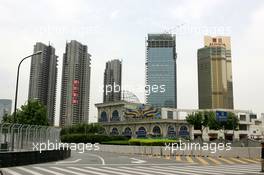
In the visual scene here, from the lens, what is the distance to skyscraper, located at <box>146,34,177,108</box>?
145 metres

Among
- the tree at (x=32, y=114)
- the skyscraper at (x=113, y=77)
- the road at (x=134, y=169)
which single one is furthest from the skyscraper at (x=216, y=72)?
the road at (x=134, y=169)

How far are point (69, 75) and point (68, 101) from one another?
7.83m

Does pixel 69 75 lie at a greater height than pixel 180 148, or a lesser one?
greater

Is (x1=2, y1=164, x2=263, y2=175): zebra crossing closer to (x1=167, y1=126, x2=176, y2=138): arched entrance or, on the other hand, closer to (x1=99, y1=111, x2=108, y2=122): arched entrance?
(x1=167, y1=126, x2=176, y2=138): arched entrance

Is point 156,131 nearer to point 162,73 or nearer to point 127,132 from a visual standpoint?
point 127,132

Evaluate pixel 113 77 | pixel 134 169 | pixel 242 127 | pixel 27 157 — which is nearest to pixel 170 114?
pixel 242 127

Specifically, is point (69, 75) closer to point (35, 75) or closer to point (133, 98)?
point (35, 75)

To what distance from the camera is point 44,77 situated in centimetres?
7600

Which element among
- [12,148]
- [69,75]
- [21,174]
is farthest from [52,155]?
[69,75]

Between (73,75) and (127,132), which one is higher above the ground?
(73,75)

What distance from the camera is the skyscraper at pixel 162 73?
477ft

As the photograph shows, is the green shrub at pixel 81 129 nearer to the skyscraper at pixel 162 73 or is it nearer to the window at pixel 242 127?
the window at pixel 242 127

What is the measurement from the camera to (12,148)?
20.1 metres

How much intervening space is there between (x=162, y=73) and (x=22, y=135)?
430 feet
